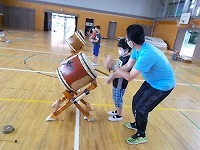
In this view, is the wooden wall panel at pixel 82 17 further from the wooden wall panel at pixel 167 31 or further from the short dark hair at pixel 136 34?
the short dark hair at pixel 136 34

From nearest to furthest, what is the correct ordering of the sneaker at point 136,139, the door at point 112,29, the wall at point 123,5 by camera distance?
1. the sneaker at point 136,139
2. the wall at point 123,5
3. the door at point 112,29

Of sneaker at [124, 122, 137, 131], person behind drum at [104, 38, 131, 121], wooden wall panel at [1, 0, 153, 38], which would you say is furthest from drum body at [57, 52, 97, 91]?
wooden wall panel at [1, 0, 153, 38]

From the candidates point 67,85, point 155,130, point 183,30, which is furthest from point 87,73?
point 183,30

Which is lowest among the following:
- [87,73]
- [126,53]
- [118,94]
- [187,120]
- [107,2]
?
[187,120]

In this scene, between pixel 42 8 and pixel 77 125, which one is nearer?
pixel 77 125

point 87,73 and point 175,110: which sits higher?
point 87,73

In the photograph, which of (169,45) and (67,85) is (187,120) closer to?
(67,85)

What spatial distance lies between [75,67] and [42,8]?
65.2ft

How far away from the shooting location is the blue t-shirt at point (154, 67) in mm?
1855

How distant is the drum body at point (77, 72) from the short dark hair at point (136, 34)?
743 millimetres

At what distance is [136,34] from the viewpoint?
1.86 m

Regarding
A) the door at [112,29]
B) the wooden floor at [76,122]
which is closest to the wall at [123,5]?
the door at [112,29]

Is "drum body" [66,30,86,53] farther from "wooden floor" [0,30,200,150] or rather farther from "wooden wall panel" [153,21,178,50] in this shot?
"wooden wall panel" [153,21,178,50]

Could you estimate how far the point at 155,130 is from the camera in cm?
283
